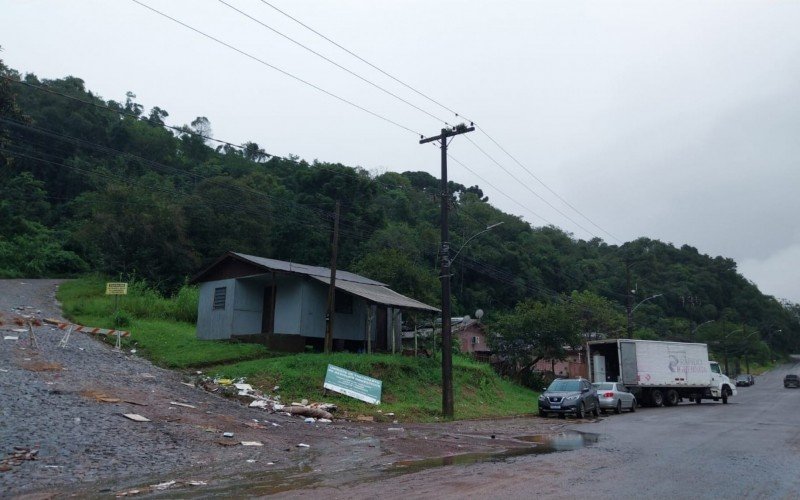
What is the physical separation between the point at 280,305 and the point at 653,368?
20044mm

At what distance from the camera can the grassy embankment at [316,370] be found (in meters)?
20.4

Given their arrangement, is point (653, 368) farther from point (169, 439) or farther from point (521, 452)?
point (169, 439)

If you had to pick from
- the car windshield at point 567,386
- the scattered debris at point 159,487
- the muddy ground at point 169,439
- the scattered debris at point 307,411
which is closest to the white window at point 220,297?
the muddy ground at point 169,439

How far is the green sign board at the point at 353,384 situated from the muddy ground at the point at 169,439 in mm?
2136

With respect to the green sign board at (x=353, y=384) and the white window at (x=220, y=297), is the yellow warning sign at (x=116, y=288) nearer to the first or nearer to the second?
the white window at (x=220, y=297)

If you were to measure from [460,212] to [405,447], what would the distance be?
51.7 m

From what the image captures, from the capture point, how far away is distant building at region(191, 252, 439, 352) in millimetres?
27062

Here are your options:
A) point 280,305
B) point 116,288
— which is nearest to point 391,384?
point 280,305

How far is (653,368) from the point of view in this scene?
3203cm

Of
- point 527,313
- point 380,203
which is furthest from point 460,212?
point 527,313

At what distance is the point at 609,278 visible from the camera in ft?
236

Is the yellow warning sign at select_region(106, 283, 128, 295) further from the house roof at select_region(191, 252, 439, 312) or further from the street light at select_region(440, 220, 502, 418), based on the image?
the street light at select_region(440, 220, 502, 418)

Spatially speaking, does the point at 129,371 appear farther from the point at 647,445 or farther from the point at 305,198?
the point at 305,198

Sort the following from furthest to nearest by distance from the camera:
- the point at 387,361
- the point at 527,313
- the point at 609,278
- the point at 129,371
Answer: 1. the point at 609,278
2. the point at 527,313
3. the point at 387,361
4. the point at 129,371
